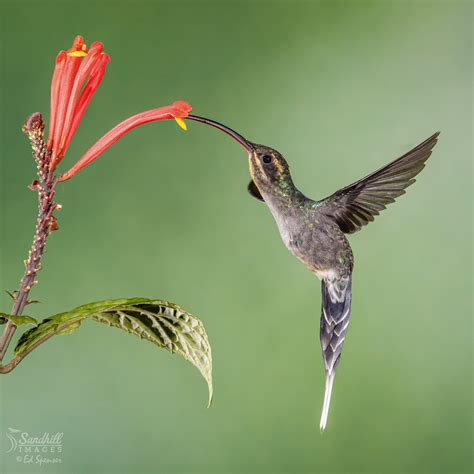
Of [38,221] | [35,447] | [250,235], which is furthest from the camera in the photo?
[250,235]

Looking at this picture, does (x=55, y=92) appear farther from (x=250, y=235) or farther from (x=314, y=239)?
(x=250, y=235)

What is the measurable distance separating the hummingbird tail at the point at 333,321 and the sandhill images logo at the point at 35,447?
594mm

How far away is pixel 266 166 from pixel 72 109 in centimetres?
25

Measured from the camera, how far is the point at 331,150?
1.49m

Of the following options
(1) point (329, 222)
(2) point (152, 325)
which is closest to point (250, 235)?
(1) point (329, 222)

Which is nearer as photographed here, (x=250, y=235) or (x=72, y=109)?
(x=72, y=109)

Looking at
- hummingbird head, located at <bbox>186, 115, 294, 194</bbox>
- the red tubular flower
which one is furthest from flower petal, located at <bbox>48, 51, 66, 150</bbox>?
hummingbird head, located at <bbox>186, 115, 294, 194</bbox>

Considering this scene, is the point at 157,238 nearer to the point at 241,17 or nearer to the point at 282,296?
the point at 282,296

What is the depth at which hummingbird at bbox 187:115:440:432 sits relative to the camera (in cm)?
86

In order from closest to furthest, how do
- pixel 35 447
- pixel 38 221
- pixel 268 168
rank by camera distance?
pixel 38 221 < pixel 268 168 < pixel 35 447

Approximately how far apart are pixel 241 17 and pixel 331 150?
0.38 m

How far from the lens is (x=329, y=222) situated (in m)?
0.92

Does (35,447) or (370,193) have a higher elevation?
(370,193)

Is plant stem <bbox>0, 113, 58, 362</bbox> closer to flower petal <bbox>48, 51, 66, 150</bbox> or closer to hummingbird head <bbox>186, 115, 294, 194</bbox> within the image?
flower petal <bbox>48, 51, 66, 150</bbox>
